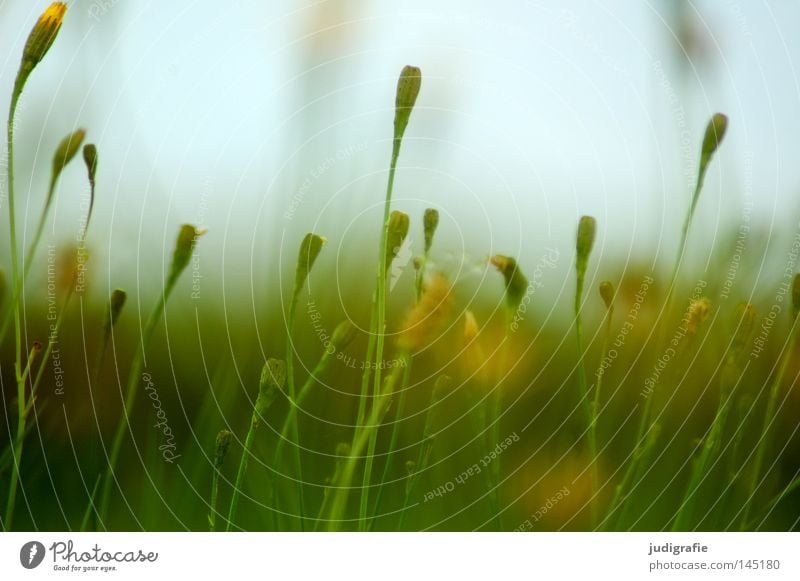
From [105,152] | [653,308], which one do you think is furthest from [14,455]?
[653,308]

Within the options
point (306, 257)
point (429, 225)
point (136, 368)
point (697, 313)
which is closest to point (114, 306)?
point (136, 368)

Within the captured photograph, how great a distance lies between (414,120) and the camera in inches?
26.5

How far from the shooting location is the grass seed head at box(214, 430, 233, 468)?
0.64 metres

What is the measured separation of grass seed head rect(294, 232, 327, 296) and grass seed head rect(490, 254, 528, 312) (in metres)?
0.15

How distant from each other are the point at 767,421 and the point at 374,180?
0.40 metres

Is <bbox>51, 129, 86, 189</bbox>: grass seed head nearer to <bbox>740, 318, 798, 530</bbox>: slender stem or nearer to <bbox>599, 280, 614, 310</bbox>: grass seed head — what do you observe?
<bbox>599, 280, 614, 310</bbox>: grass seed head

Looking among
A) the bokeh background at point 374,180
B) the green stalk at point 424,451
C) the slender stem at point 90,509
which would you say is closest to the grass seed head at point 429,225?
the bokeh background at point 374,180

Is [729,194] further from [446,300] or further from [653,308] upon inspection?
[446,300]

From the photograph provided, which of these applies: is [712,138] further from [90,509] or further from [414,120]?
[90,509]

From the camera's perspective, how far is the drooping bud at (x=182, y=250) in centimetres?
64

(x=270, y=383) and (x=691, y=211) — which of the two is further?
(x=691, y=211)

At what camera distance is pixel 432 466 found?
0.68 m
